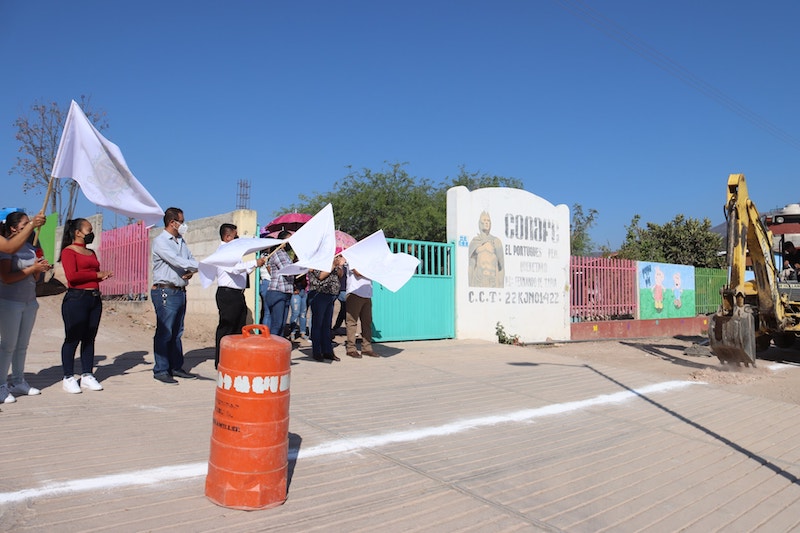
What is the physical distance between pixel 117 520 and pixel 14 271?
3.24 m

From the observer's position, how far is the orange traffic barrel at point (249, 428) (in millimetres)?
3432

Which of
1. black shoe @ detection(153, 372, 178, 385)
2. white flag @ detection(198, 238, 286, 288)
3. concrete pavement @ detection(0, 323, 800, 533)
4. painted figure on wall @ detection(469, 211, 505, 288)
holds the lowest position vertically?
concrete pavement @ detection(0, 323, 800, 533)

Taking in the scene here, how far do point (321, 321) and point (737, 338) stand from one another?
7216 mm

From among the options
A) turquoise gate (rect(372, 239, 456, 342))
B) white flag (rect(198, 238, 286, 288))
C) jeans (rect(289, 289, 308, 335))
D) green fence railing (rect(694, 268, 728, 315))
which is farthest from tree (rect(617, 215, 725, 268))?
white flag (rect(198, 238, 286, 288))

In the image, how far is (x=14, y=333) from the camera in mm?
5492

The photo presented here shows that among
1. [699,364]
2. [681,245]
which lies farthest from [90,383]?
[681,245]

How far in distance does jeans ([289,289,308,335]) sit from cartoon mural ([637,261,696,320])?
1280 centimetres

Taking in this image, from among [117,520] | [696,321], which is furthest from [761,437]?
[696,321]

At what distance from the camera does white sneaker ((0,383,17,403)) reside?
5.30 metres

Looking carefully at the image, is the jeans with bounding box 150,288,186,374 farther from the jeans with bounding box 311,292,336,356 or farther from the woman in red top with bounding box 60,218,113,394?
the jeans with bounding box 311,292,336,356

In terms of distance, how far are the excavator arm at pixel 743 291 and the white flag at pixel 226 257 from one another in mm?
8338

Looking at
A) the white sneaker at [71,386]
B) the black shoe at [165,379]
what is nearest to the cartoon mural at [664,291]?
the black shoe at [165,379]

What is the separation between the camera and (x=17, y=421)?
481cm

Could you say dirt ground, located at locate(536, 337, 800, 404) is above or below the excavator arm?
below
